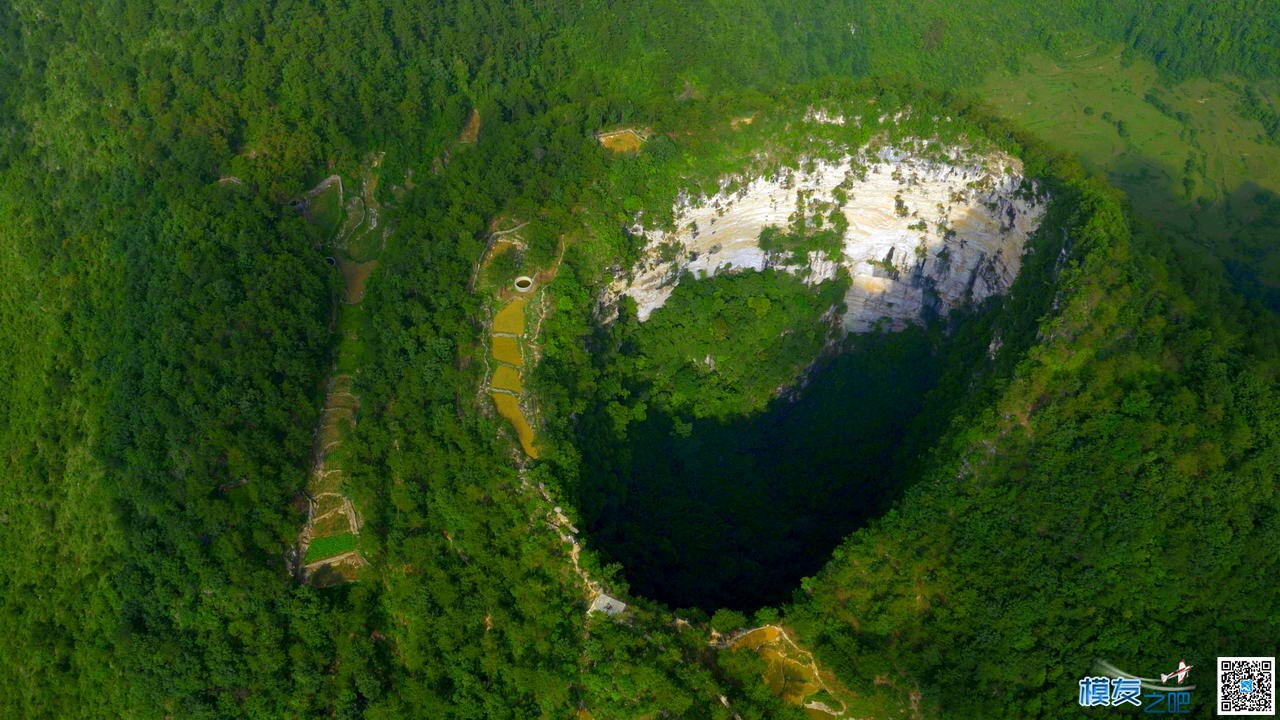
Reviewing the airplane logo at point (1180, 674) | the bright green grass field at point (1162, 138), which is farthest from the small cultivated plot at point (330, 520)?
the bright green grass field at point (1162, 138)

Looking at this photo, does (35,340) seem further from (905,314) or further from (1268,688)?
(1268,688)

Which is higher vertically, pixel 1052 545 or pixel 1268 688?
pixel 1052 545

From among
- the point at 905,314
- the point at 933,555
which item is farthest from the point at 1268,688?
the point at 905,314

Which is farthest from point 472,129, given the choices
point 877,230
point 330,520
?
point 330,520

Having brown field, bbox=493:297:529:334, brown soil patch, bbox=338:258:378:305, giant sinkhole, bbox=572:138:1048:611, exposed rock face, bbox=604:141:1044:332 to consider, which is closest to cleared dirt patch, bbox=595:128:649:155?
exposed rock face, bbox=604:141:1044:332

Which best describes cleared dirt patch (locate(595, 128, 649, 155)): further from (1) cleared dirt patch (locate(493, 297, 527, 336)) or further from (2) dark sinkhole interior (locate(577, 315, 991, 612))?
(2) dark sinkhole interior (locate(577, 315, 991, 612))

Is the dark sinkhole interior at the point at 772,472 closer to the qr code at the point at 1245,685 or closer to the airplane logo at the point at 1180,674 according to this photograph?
the airplane logo at the point at 1180,674
